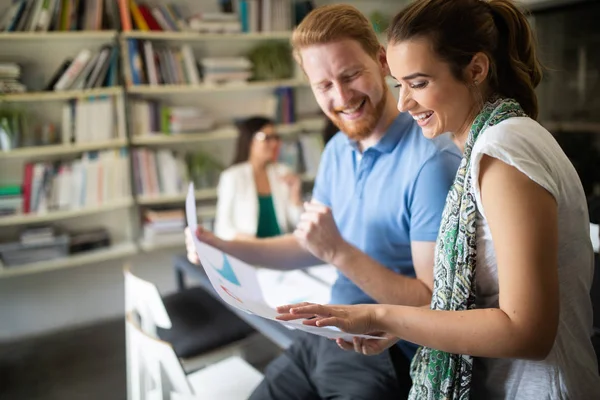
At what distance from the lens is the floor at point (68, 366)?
2.70 metres

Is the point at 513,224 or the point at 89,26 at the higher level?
the point at 89,26

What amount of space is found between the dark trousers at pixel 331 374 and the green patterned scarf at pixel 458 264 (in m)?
0.19

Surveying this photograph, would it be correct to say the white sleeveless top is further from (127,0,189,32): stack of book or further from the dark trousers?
(127,0,189,32): stack of book

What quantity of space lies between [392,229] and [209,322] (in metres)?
1.26

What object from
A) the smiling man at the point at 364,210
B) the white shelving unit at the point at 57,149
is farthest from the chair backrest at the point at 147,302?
the white shelving unit at the point at 57,149

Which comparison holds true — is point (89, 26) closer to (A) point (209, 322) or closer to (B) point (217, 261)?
(A) point (209, 322)

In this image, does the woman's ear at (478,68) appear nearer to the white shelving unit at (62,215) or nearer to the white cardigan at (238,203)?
the white cardigan at (238,203)

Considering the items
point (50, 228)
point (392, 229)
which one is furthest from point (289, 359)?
point (50, 228)

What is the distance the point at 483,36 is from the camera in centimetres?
83

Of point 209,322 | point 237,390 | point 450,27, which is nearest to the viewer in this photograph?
point 450,27

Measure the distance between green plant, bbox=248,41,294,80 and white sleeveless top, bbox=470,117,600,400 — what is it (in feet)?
10.2

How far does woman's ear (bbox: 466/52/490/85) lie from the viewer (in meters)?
0.83

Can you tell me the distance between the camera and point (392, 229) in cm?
118

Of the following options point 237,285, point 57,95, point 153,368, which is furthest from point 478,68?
point 57,95
